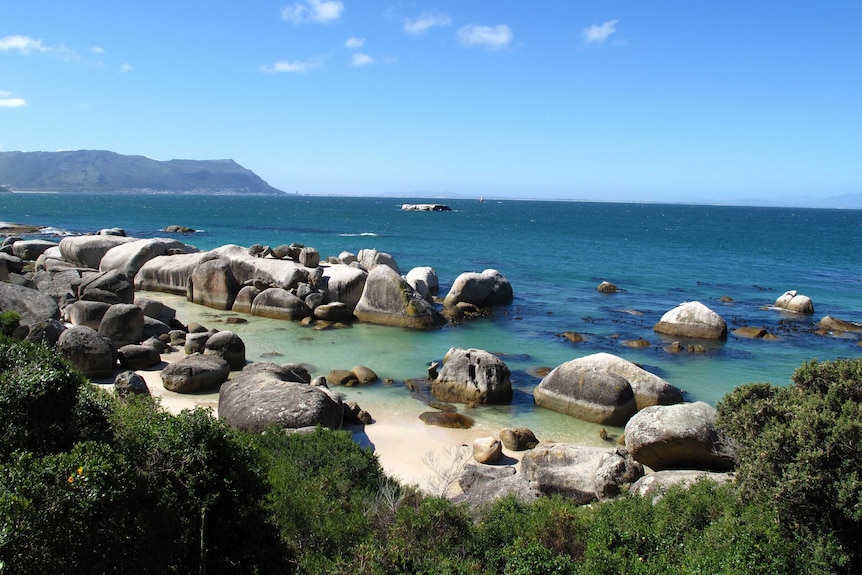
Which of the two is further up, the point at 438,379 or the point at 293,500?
the point at 293,500

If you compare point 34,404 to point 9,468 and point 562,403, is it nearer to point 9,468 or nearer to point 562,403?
point 9,468

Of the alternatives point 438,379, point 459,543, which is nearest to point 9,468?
point 459,543

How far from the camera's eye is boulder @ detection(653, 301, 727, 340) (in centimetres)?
2825

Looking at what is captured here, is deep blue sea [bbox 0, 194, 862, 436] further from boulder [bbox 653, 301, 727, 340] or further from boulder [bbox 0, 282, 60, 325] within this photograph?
boulder [bbox 0, 282, 60, 325]

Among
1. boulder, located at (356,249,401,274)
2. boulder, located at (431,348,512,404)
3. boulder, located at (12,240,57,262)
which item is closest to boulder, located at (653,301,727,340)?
boulder, located at (431,348,512,404)

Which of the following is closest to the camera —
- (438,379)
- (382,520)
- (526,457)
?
(382,520)

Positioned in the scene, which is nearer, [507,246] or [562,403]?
[562,403]

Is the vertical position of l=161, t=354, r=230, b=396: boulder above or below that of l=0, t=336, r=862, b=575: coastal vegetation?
below

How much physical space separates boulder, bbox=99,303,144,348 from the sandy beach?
3275 millimetres

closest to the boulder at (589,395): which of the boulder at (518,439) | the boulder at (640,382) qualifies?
the boulder at (640,382)

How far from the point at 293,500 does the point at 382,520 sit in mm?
1358

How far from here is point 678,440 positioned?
14.4 meters

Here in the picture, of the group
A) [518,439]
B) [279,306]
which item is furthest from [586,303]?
[518,439]

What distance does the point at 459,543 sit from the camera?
8836mm
